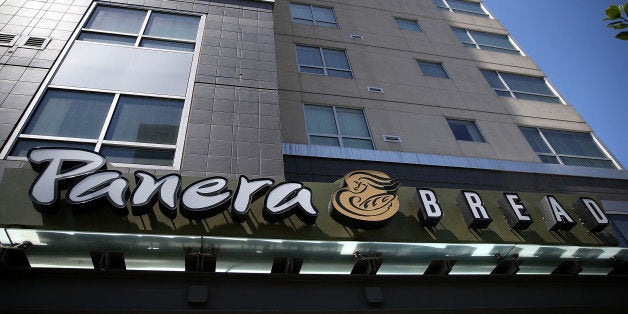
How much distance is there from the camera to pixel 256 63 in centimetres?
1127

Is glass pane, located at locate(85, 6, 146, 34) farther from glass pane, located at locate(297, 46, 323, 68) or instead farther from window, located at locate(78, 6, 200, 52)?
glass pane, located at locate(297, 46, 323, 68)

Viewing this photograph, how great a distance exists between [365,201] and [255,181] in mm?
2173

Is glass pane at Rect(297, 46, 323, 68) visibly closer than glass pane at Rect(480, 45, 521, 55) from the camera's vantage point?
Yes

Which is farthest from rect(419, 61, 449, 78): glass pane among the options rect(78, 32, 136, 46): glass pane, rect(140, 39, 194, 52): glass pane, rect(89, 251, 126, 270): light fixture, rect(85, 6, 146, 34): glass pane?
rect(89, 251, 126, 270): light fixture

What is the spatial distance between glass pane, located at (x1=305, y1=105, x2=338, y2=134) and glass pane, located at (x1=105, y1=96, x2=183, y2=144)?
4.63m

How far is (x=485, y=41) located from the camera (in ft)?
66.0

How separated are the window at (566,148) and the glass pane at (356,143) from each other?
22.0ft

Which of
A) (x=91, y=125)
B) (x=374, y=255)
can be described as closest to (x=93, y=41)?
(x=91, y=125)

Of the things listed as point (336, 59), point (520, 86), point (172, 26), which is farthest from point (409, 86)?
point (172, 26)

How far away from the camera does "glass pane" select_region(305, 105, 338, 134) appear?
13062 mm

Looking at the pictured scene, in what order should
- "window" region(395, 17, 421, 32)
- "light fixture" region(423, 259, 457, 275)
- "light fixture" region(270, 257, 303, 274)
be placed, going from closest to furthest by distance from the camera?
"light fixture" region(270, 257, 303, 274) → "light fixture" region(423, 259, 457, 275) → "window" region(395, 17, 421, 32)

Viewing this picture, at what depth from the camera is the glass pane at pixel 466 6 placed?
22281 mm

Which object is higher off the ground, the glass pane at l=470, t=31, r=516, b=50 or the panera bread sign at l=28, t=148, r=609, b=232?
the glass pane at l=470, t=31, r=516, b=50

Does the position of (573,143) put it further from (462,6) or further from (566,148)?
(462,6)
